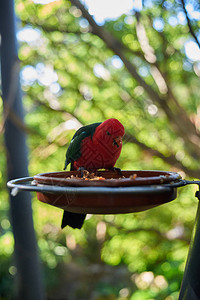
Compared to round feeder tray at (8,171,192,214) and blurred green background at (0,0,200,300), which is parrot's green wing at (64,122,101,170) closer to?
round feeder tray at (8,171,192,214)

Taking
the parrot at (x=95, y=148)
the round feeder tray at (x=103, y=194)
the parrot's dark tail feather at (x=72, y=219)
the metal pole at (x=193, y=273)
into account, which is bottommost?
Result: the metal pole at (x=193, y=273)

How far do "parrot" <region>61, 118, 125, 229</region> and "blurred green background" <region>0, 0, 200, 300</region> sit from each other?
0.79m

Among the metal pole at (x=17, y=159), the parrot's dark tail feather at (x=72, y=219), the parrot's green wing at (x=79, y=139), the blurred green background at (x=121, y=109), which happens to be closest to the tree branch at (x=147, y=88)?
the blurred green background at (x=121, y=109)

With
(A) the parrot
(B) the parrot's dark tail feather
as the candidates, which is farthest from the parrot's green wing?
Result: (B) the parrot's dark tail feather

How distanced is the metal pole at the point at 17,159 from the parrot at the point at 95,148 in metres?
0.88

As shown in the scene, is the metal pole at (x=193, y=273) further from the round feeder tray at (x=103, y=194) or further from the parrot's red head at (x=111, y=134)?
the parrot's red head at (x=111, y=134)

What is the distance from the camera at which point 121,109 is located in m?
1.95

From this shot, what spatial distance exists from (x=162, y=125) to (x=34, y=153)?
40.3 inches

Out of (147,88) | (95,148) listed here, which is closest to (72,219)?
(95,148)

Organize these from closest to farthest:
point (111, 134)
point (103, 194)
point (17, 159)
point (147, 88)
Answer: point (103, 194) → point (111, 134) → point (17, 159) → point (147, 88)

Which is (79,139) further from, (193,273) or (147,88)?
(147,88)

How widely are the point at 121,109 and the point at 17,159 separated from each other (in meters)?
0.67

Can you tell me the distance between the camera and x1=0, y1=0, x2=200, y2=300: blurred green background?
2305 millimetres

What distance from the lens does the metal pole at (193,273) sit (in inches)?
30.0
